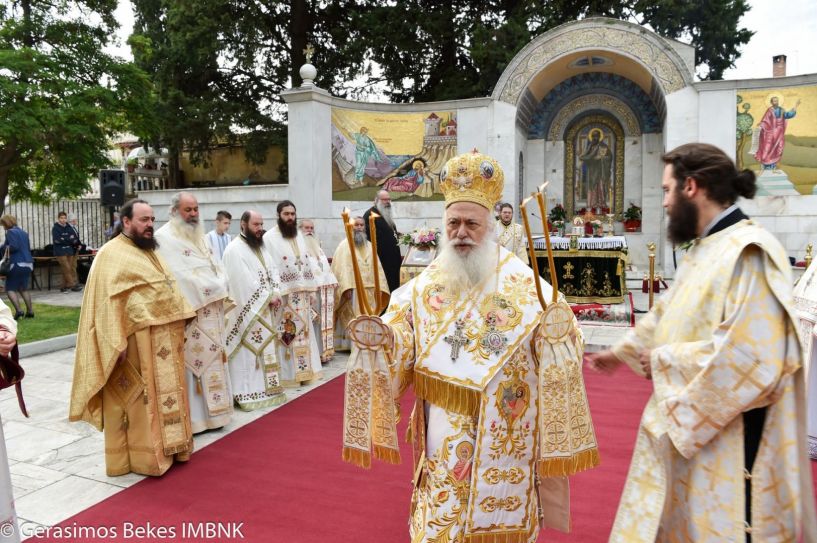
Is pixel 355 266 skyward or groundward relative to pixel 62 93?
groundward

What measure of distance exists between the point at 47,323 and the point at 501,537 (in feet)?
31.2

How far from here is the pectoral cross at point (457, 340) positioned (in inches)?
97.9

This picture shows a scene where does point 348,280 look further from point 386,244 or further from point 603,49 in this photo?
point 603,49

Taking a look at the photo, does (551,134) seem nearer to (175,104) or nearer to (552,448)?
(175,104)

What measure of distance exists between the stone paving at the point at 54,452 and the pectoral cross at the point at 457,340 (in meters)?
2.62

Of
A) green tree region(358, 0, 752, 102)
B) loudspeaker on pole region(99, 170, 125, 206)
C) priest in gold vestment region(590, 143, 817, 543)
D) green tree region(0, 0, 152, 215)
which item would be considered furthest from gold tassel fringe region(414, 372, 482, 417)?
green tree region(358, 0, 752, 102)

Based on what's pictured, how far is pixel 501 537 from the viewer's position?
2.41 metres

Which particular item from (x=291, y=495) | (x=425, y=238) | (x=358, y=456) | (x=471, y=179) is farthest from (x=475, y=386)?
(x=425, y=238)

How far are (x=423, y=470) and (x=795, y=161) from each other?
40.8ft

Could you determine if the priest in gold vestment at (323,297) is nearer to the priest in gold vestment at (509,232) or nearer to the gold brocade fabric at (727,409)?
the priest in gold vestment at (509,232)

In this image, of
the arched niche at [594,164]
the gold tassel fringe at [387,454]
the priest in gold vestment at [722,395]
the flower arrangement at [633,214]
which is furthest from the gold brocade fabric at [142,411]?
the arched niche at [594,164]

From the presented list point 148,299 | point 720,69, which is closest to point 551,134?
point 720,69

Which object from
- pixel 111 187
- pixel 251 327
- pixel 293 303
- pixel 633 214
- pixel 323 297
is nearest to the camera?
pixel 251 327

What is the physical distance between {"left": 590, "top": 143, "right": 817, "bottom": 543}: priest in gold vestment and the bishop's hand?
0.25m
